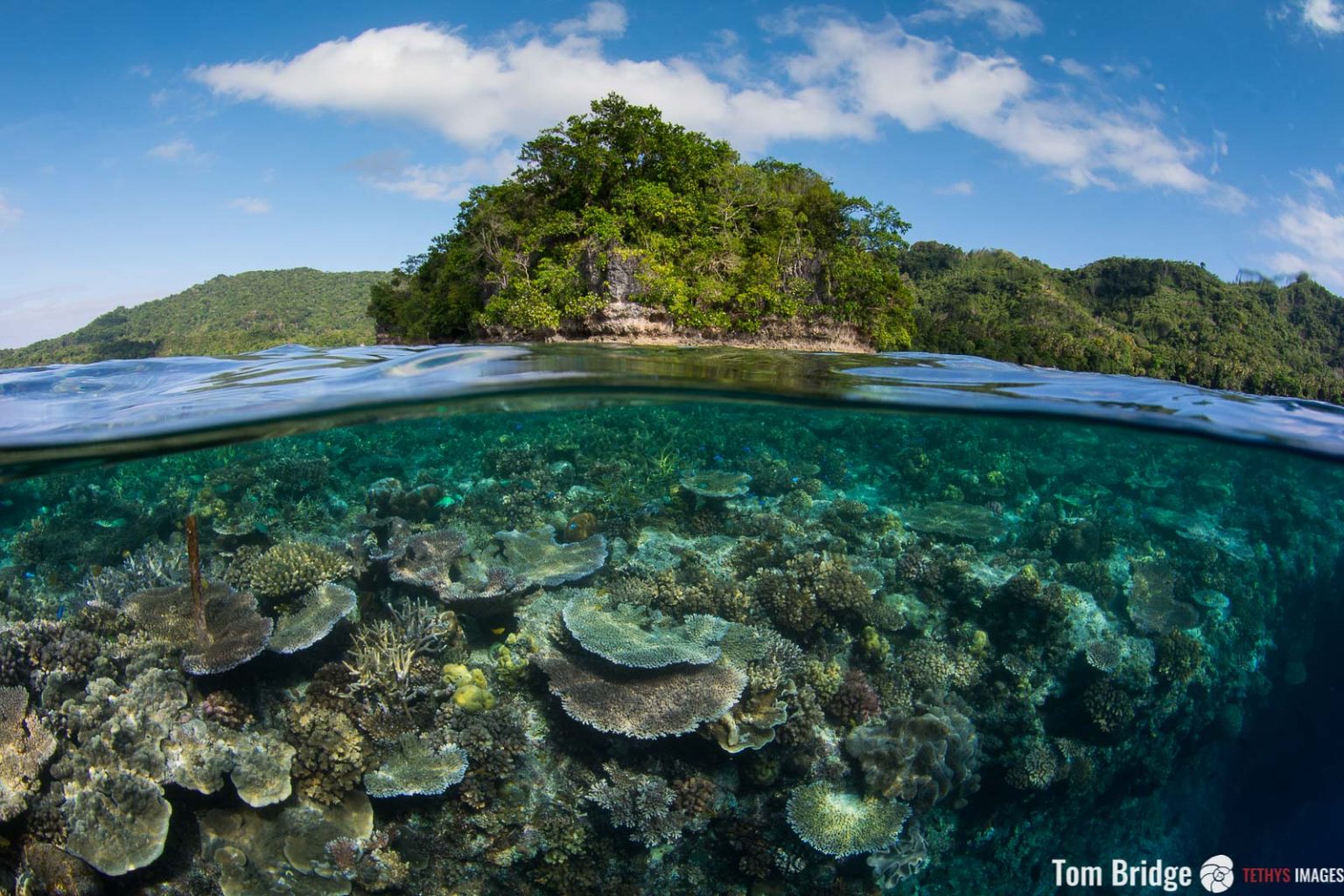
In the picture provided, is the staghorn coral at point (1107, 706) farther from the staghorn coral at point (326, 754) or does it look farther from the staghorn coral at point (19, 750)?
the staghorn coral at point (19, 750)

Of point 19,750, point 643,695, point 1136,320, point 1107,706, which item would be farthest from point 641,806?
point 1136,320

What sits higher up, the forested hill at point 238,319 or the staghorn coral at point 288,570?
the forested hill at point 238,319

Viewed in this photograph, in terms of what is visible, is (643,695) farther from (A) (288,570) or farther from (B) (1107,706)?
(B) (1107,706)

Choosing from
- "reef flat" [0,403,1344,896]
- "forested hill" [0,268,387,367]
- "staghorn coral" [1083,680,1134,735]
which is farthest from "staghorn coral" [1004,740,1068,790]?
"forested hill" [0,268,387,367]

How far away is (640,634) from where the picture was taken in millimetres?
7578

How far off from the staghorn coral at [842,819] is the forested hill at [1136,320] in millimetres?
41789

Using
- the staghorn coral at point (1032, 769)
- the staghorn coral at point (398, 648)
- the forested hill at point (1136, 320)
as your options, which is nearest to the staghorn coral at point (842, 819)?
the staghorn coral at point (1032, 769)

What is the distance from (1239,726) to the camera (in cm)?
1117

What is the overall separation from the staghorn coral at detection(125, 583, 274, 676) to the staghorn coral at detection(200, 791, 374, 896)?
143cm

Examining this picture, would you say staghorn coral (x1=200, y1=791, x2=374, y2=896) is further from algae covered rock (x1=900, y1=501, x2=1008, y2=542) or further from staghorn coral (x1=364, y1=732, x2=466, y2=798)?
algae covered rock (x1=900, y1=501, x2=1008, y2=542)

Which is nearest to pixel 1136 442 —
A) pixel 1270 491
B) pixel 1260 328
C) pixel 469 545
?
pixel 1270 491

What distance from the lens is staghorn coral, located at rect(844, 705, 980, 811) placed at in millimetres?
7254

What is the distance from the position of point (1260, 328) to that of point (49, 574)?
235 ft

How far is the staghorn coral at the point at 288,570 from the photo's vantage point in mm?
7926
